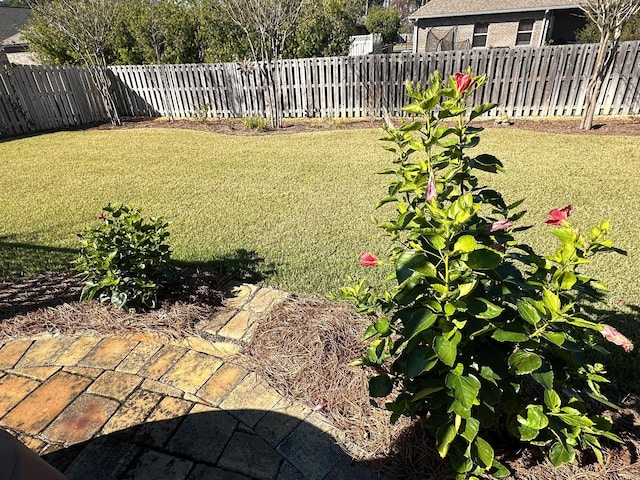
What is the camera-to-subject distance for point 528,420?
133 cm

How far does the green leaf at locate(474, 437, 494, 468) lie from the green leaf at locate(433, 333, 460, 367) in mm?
432

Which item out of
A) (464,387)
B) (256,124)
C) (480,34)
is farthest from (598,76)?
(480,34)

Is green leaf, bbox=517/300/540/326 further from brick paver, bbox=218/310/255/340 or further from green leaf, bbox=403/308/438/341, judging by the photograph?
brick paver, bbox=218/310/255/340

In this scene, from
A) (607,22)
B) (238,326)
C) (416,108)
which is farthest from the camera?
(607,22)

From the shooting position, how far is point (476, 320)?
1287mm

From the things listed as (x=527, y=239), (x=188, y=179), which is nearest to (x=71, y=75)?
(x=188, y=179)

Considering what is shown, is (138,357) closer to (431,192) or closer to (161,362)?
(161,362)

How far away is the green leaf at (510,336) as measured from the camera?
1194 mm

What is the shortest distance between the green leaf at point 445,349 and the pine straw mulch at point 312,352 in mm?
754

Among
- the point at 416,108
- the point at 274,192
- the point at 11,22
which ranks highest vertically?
the point at 11,22

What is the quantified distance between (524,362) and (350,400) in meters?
1.04

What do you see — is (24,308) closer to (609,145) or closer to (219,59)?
(609,145)

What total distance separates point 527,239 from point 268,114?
864 cm

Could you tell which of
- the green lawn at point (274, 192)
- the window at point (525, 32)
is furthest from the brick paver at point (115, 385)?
the window at point (525, 32)
